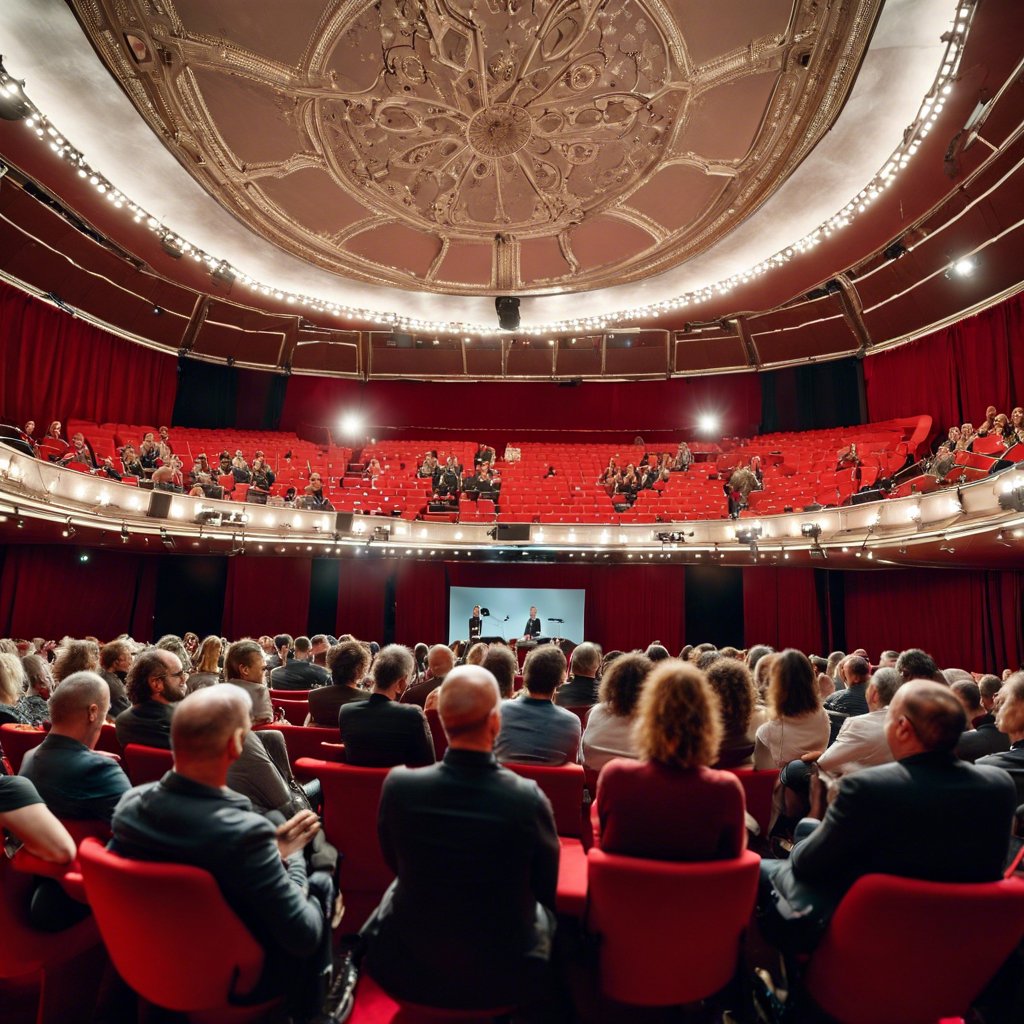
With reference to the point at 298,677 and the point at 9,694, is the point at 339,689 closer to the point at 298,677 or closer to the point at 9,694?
the point at 9,694

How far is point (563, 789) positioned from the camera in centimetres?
239

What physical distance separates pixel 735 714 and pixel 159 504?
29.0ft

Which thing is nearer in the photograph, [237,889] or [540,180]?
[237,889]

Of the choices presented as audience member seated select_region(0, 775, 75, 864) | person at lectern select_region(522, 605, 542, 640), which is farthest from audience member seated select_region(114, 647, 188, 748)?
person at lectern select_region(522, 605, 542, 640)

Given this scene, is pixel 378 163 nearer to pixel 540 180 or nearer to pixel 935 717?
pixel 540 180

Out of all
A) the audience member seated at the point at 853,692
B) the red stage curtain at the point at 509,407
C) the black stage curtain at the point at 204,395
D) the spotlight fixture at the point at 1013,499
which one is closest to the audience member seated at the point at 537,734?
the audience member seated at the point at 853,692

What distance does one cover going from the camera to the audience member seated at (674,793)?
1697 mm

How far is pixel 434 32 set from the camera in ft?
22.3

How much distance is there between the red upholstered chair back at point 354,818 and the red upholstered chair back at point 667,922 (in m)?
0.96

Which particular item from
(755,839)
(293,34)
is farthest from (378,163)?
(755,839)

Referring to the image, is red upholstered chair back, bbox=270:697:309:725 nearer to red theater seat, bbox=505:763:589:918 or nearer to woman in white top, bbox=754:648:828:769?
red theater seat, bbox=505:763:589:918

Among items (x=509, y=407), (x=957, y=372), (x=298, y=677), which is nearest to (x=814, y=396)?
(x=957, y=372)

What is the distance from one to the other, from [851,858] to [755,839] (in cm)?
103

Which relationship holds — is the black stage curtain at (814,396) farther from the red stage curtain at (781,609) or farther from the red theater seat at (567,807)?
the red theater seat at (567,807)
